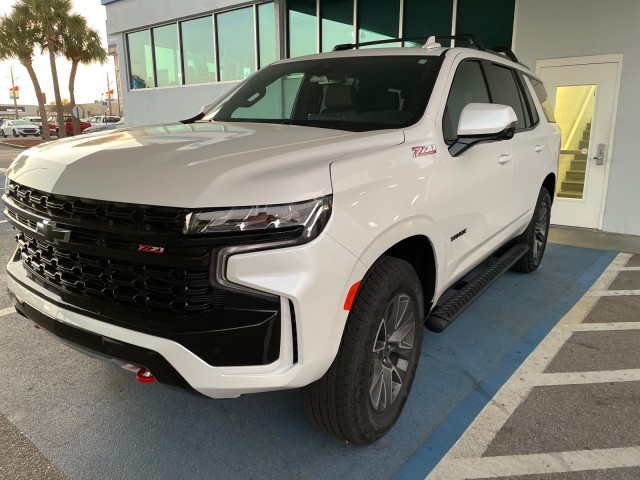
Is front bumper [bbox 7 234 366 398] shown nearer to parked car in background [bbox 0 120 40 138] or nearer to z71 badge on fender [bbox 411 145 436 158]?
z71 badge on fender [bbox 411 145 436 158]

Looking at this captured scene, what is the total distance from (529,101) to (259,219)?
11.7ft

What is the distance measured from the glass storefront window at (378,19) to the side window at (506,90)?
513cm

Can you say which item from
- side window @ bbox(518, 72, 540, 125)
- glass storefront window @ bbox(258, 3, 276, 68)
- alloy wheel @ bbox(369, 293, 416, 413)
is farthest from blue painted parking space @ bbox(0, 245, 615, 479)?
glass storefront window @ bbox(258, 3, 276, 68)

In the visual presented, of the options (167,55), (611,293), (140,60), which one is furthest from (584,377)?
(140,60)

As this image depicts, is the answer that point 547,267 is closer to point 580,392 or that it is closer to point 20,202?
point 580,392

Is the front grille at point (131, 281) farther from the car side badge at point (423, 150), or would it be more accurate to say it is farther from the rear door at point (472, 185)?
the rear door at point (472, 185)

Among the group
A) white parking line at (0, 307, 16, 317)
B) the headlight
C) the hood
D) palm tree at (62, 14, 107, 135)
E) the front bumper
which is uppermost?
palm tree at (62, 14, 107, 135)

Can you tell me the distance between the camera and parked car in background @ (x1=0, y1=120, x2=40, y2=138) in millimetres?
35375

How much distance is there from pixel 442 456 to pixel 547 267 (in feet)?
12.0

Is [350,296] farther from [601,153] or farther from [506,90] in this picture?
[601,153]

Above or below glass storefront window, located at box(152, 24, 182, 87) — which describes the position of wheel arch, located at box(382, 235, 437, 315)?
below

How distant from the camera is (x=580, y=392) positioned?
9.95ft

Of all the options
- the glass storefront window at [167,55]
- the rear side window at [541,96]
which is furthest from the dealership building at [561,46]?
the rear side window at [541,96]

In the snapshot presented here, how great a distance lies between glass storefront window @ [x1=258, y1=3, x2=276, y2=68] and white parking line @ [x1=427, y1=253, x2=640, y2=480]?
29.8 ft
